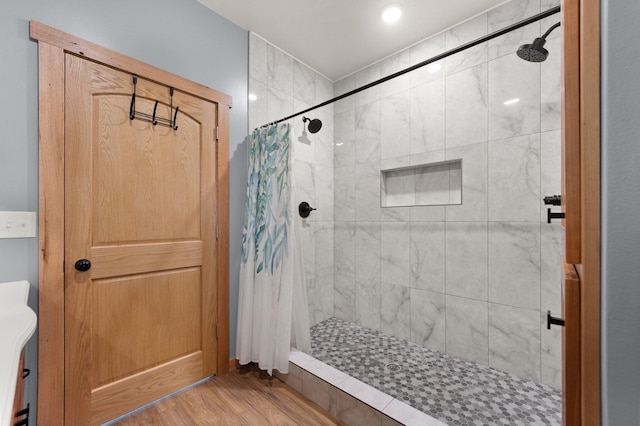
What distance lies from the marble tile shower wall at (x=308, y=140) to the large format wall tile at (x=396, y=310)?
0.62m

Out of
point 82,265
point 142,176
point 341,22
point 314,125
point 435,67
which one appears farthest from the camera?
point 314,125

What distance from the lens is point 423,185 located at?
2.40m

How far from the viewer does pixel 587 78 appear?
1.43 feet

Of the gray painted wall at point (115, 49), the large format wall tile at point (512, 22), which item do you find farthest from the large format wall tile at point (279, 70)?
the large format wall tile at point (512, 22)

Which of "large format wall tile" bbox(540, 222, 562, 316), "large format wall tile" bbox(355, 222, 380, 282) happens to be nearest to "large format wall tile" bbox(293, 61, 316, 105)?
"large format wall tile" bbox(355, 222, 380, 282)

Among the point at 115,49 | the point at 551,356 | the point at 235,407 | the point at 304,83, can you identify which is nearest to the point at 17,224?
the point at 115,49

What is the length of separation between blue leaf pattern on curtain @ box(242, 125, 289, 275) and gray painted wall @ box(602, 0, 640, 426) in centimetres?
156

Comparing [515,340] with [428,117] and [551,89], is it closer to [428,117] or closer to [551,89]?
[551,89]

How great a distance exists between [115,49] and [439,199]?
2.45 m

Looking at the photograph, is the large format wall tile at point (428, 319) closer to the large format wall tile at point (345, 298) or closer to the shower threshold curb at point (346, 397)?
the large format wall tile at point (345, 298)

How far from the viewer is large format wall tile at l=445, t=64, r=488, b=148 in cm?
201

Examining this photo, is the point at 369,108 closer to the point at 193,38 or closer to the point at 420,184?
the point at 420,184

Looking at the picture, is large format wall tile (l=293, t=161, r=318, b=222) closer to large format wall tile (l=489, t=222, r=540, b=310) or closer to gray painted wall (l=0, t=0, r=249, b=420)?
gray painted wall (l=0, t=0, r=249, b=420)

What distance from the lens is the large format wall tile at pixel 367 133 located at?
2.62 m
